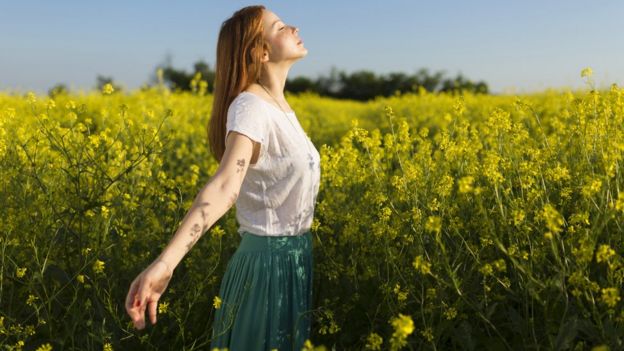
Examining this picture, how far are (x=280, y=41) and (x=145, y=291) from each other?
41.4 inches

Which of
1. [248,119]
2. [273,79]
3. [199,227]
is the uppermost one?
[273,79]

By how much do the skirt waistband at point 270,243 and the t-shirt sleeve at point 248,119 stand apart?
36 centimetres

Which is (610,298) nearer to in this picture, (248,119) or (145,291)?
(248,119)

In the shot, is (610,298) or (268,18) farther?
(268,18)

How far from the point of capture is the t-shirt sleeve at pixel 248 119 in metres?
2.12

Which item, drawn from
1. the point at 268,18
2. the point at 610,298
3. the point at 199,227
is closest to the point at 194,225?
the point at 199,227

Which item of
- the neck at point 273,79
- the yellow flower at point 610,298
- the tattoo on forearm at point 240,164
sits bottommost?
the yellow flower at point 610,298

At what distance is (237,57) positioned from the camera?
2414mm

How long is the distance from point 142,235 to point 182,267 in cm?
27

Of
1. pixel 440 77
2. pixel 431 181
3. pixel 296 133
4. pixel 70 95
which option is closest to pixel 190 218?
pixel 296 133

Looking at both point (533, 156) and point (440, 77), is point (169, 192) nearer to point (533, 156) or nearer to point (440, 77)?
point (533, 156)

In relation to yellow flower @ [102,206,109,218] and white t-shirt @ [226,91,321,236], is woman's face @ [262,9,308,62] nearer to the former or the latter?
white t-shirt @ [226,91,321,236]

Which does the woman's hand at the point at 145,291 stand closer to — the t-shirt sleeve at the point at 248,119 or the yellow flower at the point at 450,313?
the t-shirt sleeve at the point at 248,119

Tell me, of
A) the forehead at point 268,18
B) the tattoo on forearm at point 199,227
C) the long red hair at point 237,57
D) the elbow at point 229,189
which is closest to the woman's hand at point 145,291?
the tattoo on forearm at point 199,227
